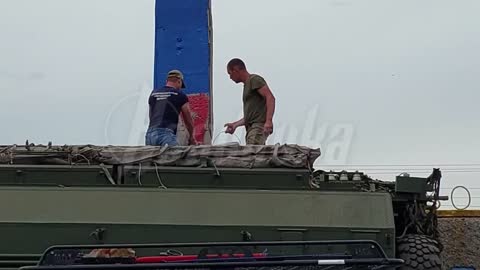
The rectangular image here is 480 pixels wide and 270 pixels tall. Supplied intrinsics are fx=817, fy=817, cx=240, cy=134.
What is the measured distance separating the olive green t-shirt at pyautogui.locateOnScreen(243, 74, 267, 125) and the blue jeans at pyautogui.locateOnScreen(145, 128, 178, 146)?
0.94 meters

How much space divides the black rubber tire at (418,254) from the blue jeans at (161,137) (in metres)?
2.04

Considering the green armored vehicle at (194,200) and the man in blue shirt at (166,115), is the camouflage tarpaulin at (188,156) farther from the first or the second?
the man in blue shirt at (166,115)

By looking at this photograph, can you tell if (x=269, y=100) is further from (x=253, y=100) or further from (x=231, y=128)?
(x=231, y=128)

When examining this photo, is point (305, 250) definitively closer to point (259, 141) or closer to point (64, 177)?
point (64, 177)

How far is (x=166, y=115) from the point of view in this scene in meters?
6.73

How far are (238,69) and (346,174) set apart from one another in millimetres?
1787

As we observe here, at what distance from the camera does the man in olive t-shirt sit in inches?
288

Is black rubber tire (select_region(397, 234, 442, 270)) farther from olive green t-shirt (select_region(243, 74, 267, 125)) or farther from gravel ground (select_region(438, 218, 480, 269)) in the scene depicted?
gravel ground (select_region(438, 218, 480, 269))

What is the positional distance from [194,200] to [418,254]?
1.58 m

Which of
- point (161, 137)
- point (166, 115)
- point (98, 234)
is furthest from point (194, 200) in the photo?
point (166, 115)

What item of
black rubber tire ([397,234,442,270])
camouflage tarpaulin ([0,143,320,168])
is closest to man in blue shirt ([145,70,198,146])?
camouflage tarpaulin ([0,143,320,168])

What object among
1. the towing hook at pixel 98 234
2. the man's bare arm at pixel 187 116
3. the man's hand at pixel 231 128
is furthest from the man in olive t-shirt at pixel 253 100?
the towing hook at pixel 98 234

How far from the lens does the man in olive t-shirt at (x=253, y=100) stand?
7309 millimetres

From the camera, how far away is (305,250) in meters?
5.11
